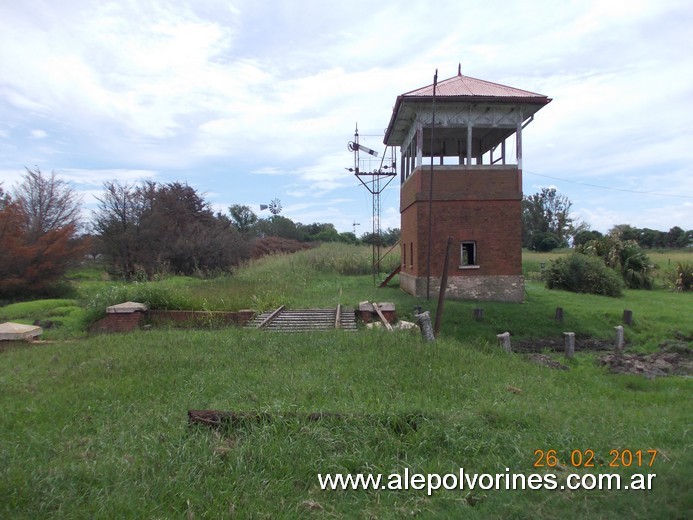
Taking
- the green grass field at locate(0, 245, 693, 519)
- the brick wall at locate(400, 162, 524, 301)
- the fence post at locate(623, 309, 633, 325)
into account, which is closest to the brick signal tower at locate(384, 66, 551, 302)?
the brick wall at locate(400, 162, 524, 301)

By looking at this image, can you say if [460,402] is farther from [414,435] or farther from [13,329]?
[13,329]

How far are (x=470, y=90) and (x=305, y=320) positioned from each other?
10841 mm

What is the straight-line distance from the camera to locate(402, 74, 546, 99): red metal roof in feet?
55.8

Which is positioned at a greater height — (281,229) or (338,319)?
(281,229)

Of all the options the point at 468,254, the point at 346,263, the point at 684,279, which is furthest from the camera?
the point at 346,263

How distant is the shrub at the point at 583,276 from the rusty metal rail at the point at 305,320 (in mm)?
14872

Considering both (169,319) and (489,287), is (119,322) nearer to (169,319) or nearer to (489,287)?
(169,319)

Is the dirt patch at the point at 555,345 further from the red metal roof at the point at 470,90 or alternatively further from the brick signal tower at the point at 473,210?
the red metal roof at the point at 470,90

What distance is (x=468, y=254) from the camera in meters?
19.2

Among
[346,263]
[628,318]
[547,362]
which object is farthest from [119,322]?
[346,263]

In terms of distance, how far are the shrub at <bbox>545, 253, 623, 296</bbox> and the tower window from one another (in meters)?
7.14

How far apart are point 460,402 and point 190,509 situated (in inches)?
120

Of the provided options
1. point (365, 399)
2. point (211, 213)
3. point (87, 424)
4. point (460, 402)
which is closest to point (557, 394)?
point (460, 402)

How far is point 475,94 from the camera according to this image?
1708cm
